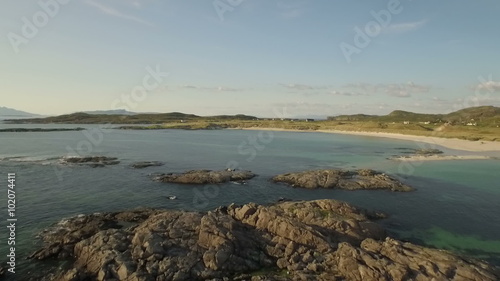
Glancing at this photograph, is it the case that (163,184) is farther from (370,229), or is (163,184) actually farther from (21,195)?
(370,229)

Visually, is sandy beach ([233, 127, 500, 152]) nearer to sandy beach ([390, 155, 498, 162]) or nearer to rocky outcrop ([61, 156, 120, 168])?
sandy beach ([390, 155, 498, 162])

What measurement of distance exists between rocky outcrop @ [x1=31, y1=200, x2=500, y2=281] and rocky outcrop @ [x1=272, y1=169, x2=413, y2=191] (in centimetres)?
1858

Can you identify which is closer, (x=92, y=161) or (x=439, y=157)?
(x=92, y=161)

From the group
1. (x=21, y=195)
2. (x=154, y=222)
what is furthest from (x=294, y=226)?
(x=21, y=195)

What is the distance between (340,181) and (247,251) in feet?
99.5

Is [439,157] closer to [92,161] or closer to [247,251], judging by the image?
[247,251]

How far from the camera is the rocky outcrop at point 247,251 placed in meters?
21.9

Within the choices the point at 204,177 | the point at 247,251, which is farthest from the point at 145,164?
the point at 247,251

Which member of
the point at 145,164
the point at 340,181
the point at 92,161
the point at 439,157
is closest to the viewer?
the point at 340,181

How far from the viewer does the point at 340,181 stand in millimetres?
51375

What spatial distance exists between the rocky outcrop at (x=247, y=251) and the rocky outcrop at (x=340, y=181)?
18.6 metres

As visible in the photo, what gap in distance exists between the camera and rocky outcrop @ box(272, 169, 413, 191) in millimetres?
49406

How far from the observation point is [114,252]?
950 inches

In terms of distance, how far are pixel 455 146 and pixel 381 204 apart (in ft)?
277
